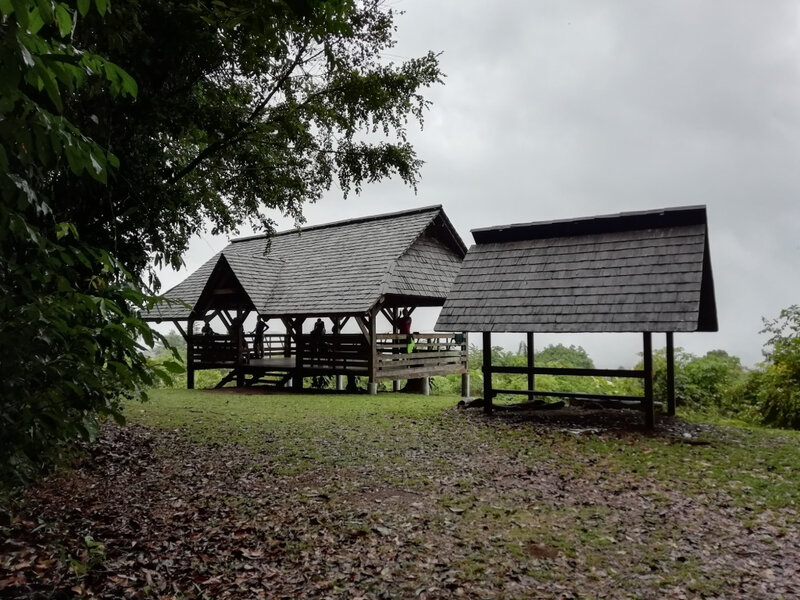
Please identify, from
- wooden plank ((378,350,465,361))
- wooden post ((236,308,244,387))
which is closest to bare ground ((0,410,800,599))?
wooden plank ((378,350,465,361))

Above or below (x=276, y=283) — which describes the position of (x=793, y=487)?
below

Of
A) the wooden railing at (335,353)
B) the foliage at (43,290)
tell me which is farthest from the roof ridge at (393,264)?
the foliage at (43,290)

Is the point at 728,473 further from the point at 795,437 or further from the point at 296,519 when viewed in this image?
the point at 296,519

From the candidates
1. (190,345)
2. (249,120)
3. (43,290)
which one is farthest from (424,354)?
(43,290)

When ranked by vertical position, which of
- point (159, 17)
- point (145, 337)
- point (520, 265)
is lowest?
point (145, 337)

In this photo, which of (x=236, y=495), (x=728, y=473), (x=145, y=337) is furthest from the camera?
(x=728, y=473)

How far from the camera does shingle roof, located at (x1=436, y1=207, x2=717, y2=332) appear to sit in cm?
939

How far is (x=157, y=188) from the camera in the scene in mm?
7188

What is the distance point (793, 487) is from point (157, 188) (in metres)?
8.31

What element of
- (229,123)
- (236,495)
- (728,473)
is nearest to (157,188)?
(229,123)

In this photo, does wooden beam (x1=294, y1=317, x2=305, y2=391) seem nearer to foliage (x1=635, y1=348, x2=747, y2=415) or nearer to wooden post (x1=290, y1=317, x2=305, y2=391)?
wooden post (x1=290, y1=317, x2=305, y2=391)

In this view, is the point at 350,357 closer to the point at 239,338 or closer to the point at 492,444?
the point at 239,338

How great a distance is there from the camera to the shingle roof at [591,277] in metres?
9.39

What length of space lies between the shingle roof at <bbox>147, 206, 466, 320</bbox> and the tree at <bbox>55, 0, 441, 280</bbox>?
22.3 ft
